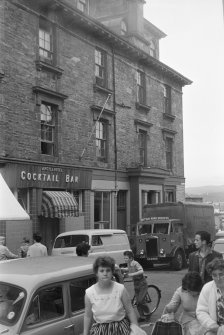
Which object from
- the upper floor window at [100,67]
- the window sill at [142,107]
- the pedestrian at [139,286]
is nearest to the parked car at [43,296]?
the pedestrian at [139,286]

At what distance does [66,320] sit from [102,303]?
1234 millimetres

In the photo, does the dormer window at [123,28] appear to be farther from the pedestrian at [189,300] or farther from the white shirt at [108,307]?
the white shirt at [108,307]

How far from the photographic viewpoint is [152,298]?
9.96 meters

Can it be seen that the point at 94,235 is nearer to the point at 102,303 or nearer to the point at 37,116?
the point at 37,116

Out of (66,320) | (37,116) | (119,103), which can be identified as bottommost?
(66,320)

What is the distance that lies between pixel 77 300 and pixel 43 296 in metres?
0.69

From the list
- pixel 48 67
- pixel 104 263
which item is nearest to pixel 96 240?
pixel 48 67

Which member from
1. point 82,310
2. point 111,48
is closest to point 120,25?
point 111,48

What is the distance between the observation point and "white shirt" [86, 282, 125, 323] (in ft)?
14.2

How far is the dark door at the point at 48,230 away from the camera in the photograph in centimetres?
1827

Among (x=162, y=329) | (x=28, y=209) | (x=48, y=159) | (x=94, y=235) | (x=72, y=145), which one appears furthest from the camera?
(x=72, y=145)

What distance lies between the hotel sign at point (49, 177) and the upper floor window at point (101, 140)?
1.58m

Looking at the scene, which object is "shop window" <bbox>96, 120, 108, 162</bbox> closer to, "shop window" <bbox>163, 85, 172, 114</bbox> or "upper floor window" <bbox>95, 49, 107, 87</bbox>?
"upper floor window" <bbox>95, 49, 107, 87</bbox>

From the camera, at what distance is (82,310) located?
5.69 meters
